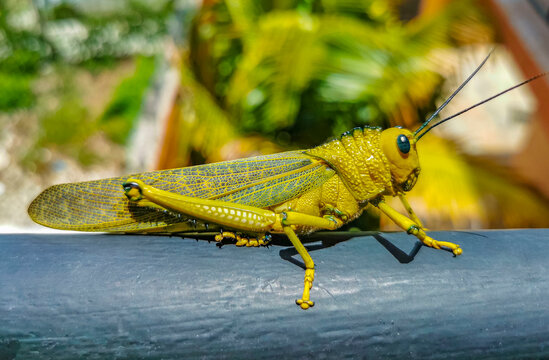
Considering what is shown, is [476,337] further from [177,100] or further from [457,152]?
[177,100]

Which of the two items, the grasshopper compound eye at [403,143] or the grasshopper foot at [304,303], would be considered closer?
the grasshopper foot at [304,303]

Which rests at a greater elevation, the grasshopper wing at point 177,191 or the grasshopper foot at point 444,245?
the grasshopper wing at point 177,191

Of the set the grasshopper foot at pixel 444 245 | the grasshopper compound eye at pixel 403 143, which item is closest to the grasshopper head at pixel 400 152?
the grasshopper compound eye at pixel 403 143

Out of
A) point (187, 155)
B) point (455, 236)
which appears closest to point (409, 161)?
point (455, 236)

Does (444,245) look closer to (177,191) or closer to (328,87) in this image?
(177,191)

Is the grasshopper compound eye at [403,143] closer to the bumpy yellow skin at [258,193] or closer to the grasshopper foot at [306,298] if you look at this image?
the bumpy yellow skin at [258,193]

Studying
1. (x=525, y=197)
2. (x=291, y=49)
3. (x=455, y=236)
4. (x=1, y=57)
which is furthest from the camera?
(x=1, y=57)

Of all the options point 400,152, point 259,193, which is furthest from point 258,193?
point 400,152
